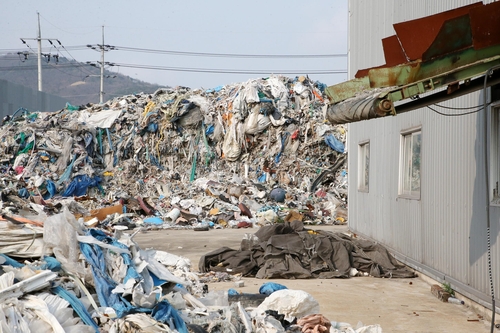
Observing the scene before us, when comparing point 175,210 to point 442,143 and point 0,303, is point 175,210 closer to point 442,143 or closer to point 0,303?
point 442,143

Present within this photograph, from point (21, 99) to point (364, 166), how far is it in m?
34.8

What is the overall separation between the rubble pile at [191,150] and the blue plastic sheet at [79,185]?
0.13ft

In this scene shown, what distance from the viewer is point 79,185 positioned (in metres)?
24.0

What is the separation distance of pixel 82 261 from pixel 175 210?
13.2 metres

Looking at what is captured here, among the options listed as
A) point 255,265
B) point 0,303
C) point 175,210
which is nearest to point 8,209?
point 175,210

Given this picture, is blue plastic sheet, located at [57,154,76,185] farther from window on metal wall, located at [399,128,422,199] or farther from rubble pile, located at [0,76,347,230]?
window on metal wall, located at [399,128,422,199]

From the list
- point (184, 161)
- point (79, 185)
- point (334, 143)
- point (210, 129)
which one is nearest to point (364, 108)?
point (334, 143)

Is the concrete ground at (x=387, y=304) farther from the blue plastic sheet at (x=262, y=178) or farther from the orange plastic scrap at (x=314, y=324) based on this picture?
the blue plastic sheet at (x=262, y=178)

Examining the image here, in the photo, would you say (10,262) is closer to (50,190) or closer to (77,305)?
(77,305)

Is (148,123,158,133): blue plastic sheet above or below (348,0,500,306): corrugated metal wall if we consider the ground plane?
above

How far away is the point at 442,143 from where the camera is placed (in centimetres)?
822

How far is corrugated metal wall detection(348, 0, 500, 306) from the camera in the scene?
707cm

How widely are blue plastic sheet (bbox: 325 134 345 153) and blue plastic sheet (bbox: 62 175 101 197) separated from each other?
9937mm

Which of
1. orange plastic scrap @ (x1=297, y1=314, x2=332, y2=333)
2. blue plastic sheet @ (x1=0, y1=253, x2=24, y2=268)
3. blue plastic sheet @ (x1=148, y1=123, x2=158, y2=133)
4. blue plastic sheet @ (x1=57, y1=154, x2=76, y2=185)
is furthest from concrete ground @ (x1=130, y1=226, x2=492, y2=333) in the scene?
blue plastic sheet @ (x1=148, y1=123, x2=158, y2=133)
